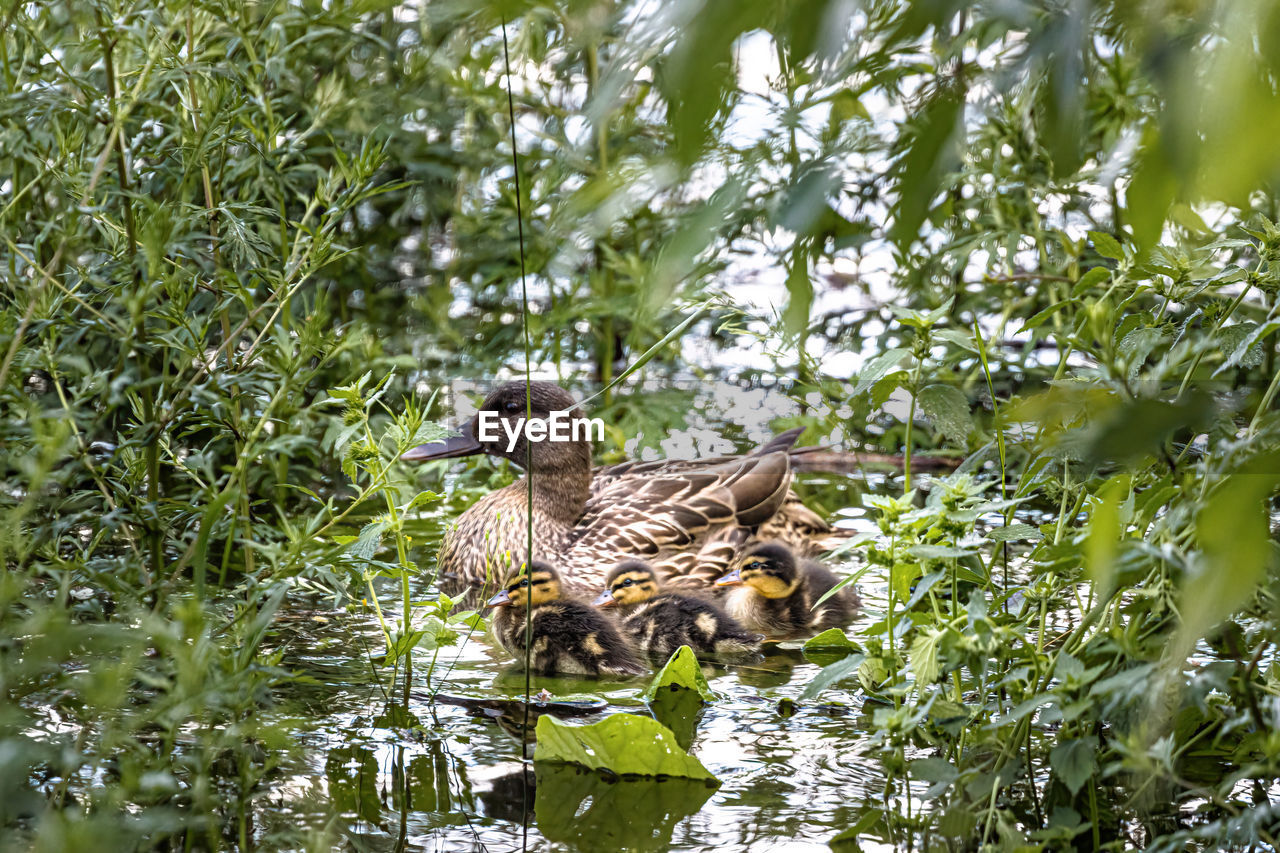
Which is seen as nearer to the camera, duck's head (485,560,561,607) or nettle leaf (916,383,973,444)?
nettle leaf (916,383,973,444)

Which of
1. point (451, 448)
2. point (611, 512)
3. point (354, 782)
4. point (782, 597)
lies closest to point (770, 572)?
point (782, 597)

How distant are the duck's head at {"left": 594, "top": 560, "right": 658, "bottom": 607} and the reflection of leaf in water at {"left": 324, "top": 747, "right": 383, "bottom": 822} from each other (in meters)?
1.26

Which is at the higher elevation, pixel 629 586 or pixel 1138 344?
pixel 1138 344

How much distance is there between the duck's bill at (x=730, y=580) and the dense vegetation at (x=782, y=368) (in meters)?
0.74

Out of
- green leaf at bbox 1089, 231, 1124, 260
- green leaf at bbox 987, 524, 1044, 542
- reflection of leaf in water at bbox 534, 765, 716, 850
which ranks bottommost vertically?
reflection of leaf in water at bbox 534, 765, 716, 850

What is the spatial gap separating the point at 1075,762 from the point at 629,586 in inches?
77.7

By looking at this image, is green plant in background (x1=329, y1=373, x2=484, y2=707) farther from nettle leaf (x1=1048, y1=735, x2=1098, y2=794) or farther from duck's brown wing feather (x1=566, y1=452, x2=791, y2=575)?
duck's brown wing feather (x1=566, y1=452, x2=791, y2=575)

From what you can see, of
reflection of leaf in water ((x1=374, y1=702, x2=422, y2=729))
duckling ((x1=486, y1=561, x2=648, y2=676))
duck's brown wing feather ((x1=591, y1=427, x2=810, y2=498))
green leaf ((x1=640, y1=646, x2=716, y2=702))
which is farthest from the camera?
duck's brown wing feather ((x1=591, y1=427, x2=810, y2=498))

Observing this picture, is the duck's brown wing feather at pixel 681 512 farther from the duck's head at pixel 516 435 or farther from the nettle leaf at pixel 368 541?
the nettle leaf at pixel 368 541

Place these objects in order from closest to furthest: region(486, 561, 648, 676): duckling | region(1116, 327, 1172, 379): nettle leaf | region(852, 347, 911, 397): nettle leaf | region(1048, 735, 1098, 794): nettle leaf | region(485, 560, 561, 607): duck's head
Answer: region(1048, 735, 1098, 794): nettle leaf → region(1116, 327, 1172, 379): nettle leaf → region(852, 347, 911, 397): nettle leaf → region(486, 561, 648, 676): duckling → region(485, 560, 561, 607): duck's head

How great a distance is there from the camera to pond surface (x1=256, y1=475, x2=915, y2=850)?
2152 millimetres

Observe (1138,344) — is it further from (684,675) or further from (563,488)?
(563,488)

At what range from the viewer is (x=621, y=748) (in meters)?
2.40

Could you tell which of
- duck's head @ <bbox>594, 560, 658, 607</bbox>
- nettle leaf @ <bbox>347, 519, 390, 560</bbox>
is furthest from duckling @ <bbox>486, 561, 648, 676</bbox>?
nettle leaf @ <bbox>347, 519, 390, 560</bbox>
